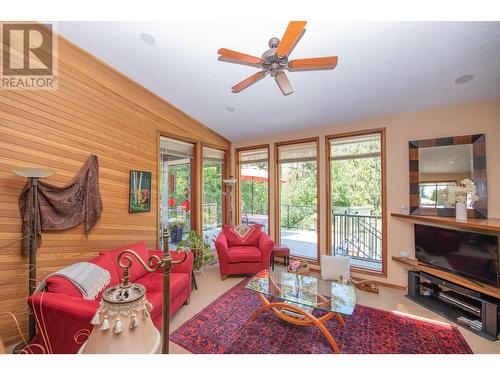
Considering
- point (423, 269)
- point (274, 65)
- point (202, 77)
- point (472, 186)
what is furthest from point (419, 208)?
point (202, 77)

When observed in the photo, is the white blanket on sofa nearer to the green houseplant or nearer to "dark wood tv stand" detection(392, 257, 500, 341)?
the green houseplant

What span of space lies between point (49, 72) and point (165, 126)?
5.04 feet

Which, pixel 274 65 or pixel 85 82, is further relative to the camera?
pixel 85 82

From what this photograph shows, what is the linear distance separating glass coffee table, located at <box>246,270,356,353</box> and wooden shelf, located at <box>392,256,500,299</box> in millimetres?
1219

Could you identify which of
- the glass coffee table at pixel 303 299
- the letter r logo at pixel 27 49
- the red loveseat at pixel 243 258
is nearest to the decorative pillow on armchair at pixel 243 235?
the red loveseat at pixel 243 258

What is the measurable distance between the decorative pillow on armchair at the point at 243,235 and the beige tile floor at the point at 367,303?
0.64 meters

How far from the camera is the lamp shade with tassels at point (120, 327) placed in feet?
1.98

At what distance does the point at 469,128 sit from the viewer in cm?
285

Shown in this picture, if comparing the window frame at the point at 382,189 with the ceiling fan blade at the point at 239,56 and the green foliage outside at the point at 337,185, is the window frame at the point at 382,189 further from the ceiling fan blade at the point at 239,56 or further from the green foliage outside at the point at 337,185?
the ceiling fan blade at the point at 239,56

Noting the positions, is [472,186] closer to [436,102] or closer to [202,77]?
[436,102]

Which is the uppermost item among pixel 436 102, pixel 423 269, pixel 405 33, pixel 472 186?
pixel 405 33

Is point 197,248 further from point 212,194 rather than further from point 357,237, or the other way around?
point 357,237

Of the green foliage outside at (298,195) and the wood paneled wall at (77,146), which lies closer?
the wood paneled wall at (77,146)

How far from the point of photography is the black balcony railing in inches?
152
